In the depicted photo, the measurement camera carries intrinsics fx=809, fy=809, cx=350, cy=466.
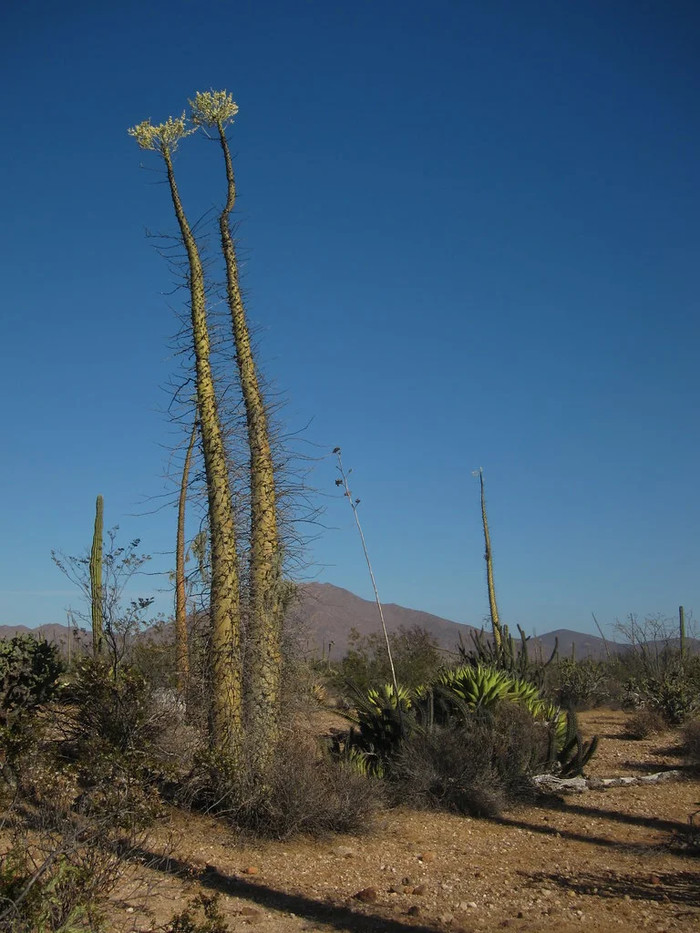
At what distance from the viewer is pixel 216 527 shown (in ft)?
25.9

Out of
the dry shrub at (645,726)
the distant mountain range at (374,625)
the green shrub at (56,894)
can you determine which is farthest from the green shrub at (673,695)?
the distant mountain range at (374,625)

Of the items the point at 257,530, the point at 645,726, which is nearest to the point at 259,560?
the point at 257,530

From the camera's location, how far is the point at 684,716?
1483cm

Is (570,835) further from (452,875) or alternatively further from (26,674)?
(26,674)

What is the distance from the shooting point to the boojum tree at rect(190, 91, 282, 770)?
766 cm

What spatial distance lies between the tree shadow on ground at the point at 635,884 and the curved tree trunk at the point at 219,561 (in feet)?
9.50

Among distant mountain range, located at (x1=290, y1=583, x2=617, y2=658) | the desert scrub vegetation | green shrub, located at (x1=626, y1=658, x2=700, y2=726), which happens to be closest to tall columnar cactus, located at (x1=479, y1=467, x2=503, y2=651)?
green shrub, located at (x1=626, y1=658, x2=700, y2=726)

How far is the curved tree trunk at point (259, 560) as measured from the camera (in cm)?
764

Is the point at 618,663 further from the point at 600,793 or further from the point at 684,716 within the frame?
the point at 600,793

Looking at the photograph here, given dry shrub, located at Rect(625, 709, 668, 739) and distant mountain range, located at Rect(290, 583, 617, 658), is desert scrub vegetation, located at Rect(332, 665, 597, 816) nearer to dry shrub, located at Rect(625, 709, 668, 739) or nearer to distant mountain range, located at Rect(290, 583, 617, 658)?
dry shrub, located at Rect(625, 709, 668, 739)

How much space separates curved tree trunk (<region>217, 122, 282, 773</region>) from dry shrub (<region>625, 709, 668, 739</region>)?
28.9 ft

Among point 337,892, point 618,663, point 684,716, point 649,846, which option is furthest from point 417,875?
point 618,663

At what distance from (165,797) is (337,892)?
86.5 inches

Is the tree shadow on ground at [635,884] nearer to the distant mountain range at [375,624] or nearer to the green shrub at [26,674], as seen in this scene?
the green shrub at [26,674]
